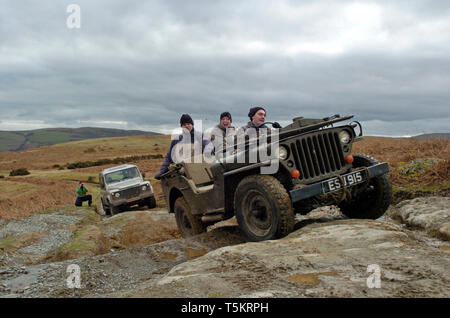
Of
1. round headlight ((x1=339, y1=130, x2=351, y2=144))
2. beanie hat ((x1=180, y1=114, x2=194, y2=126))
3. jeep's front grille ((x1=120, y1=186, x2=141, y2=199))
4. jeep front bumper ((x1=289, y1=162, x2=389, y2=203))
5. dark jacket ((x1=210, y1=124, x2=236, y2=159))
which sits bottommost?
jeep's front grille ((x1=120, y1=186, x2=141, y2=199))

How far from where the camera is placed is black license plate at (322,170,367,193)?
17.0ft

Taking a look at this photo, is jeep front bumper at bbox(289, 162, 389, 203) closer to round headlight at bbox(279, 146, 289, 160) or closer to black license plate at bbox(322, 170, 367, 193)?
black license plate at bbox(322, 170, 367, 193)

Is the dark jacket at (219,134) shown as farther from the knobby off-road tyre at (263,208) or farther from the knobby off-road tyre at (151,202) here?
the knobby off-road tyre at (151,202)

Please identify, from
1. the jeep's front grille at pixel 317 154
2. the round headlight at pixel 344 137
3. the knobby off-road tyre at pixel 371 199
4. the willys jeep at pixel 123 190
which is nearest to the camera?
the jeep's front grille at pixel 317 154

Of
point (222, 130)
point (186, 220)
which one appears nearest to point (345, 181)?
point (222, 130)

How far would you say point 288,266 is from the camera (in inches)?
152

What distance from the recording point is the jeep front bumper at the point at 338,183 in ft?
16.5

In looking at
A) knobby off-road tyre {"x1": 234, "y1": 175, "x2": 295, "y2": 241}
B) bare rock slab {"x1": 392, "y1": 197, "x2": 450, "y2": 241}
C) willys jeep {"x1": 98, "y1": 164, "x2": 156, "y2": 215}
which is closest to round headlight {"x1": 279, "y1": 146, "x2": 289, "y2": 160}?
knobby off-road tyre {"x1": 234, "y1": 175, "x2": 295, "y2": 241}

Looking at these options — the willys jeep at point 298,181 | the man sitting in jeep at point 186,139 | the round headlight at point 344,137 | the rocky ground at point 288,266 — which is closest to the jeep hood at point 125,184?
the rocky ground at point 288,266

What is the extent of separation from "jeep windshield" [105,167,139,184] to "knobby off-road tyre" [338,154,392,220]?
1413 centimetres

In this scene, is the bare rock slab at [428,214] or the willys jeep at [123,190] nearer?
the bare rock slab at [428,214]

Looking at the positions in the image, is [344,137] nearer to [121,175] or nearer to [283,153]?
[283,153]

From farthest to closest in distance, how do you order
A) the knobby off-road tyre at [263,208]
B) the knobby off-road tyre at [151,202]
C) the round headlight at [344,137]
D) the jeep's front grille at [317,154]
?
the knobby off-road tyre at [151,202] < the round headlight at [344,137] < the jeep's front grille at [317,154] < the knobby off-road tyre at [263,208]
